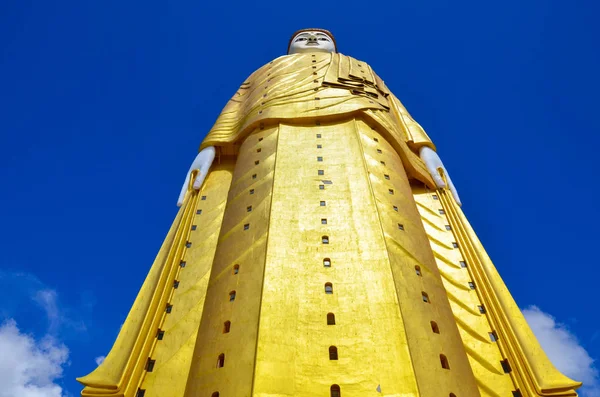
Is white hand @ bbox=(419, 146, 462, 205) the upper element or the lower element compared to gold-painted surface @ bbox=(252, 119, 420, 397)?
upper

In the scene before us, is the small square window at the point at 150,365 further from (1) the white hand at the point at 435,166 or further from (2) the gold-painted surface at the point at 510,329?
(1) the white hand at the point at 435,166

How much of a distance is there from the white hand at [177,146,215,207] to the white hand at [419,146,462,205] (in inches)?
258

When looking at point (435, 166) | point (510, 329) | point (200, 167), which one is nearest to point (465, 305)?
point (510, 329)

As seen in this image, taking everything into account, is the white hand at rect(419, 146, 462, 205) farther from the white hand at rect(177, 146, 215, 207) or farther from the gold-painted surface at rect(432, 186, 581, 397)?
the white hand at rect(177, 146, 215, 207)

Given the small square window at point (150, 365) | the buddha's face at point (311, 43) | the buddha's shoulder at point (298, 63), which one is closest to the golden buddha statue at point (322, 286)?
the small square window at point (150, 365)

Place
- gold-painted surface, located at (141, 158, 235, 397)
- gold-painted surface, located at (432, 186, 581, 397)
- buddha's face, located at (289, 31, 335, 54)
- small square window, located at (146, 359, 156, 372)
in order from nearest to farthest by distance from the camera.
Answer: gold-painted surface, located at (432, 186, 581, 397) < gold-painted surface, located at (141, 158, 235, 397) < small square window, located at (146, 359, 156, 372) < buddha's face, located at (289, 31, 335, 54)

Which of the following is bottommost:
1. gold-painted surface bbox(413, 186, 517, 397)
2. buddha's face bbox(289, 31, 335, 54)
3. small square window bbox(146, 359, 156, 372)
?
small square window bbox(146, 359, 156, 372)

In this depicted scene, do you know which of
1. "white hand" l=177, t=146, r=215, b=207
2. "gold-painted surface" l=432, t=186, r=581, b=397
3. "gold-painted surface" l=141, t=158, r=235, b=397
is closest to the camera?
"gold-painted surface" l=432, t=186, r=581, b=397

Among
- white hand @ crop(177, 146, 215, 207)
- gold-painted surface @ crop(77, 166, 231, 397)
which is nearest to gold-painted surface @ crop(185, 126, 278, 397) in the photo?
gold-painted surface @ crop(77, 166, 231, 397)

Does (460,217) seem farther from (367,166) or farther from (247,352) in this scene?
(247,352)

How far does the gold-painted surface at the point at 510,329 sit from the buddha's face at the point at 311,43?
14.0m

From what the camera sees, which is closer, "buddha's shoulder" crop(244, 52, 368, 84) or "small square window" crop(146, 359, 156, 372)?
"small square window" crop(146, 359, 156, 372)

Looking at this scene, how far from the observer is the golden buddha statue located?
8844 millimetres

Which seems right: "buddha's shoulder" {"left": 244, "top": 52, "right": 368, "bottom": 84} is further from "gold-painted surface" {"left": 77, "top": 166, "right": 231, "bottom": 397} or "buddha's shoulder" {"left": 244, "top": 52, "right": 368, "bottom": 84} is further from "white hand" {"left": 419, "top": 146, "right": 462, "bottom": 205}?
"gold-painted surface" {"left": 77, "top": 166, "right": 231, "bottom": 397}
